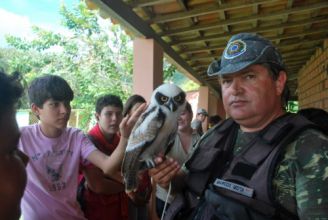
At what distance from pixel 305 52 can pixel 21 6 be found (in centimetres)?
1030

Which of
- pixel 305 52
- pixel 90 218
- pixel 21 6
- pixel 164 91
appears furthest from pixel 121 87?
pixel 164 91

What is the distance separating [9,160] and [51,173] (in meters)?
1.09

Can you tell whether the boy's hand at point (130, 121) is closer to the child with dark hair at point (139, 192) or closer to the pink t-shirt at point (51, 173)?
the pink t-shirt at point (51, 173)

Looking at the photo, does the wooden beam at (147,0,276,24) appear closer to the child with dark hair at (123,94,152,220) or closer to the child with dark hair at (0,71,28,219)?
the child with dark hair at (123,94,152,220)

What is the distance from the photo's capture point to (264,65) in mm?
1464

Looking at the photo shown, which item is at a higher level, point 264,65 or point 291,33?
point 291,33

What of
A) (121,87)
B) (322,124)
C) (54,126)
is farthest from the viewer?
(121,87)

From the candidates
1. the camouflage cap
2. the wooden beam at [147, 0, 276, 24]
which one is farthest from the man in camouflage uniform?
the wooden beam at [147, 0, 276, 24]

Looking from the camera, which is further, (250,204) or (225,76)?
(225,76)

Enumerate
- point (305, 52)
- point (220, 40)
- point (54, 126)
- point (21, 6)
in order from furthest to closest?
1. point (21, 6)
2. point (305, 52)
3. point (220, 40)
4. point (54, 126)

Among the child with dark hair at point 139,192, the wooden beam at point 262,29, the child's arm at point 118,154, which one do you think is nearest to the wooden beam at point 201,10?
the wooden beam at point 262,29

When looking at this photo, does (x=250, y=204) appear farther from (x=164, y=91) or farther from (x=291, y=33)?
(x=291, y=33)

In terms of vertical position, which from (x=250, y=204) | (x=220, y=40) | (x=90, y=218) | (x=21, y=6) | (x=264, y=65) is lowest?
(x=90, y=218)

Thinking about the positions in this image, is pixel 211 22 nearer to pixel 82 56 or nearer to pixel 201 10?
pixel 201 10
